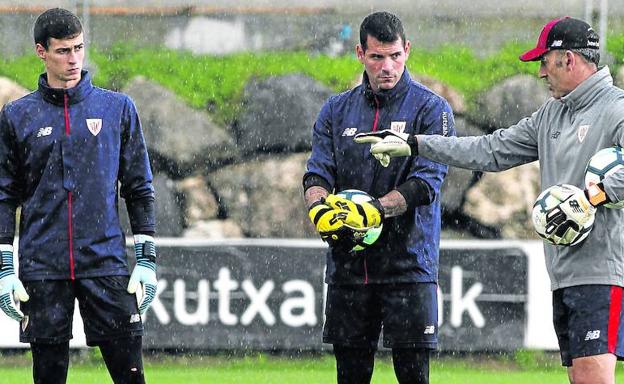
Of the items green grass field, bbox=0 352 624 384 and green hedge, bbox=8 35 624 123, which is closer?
green grass field, bbox=0 352 624 384

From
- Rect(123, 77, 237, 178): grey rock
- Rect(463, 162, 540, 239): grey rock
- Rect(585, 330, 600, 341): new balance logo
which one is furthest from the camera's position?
Rect(123, 77, 237, 178): grey rock

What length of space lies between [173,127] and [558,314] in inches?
337

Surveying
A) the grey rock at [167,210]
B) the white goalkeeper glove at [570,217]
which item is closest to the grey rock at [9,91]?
the grey rock at [167,210]

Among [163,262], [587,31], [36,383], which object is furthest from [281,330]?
[587,31]

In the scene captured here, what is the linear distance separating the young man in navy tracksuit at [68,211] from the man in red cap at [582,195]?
1.32 metres

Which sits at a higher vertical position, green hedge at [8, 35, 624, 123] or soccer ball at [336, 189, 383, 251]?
green hedge at [8, 35, 624, 123]

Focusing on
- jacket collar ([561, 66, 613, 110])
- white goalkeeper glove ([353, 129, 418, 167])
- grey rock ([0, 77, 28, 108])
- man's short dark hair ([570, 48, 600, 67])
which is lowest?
white goalkeeper glove ([353, 129, 418, 167])

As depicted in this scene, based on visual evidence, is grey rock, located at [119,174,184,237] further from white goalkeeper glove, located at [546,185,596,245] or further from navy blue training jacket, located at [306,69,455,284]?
white goalkeeper glove, located at [546,185,596,245]

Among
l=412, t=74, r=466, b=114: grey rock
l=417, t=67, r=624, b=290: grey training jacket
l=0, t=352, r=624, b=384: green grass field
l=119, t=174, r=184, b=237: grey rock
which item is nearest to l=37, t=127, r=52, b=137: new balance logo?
l=417, t=67, r=624, b=290: grey training jacket

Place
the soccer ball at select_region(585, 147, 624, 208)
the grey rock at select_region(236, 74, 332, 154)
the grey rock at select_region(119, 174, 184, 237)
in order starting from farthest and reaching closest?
1. the grey rock at select_region(236, 74, 332, 154)
2. the grey rock at select_region(119, 174, 184, 237)
3. the soccer ball at select_region(585, 147, 624, 208)

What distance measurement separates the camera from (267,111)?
46.3 ft

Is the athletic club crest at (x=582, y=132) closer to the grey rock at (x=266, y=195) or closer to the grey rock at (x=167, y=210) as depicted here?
the grey rock at (x=266, y=195)

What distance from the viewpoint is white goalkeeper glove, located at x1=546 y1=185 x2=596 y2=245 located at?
5.79 m

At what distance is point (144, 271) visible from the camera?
657 cm
